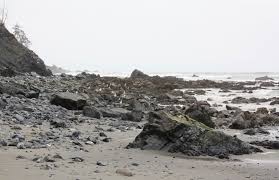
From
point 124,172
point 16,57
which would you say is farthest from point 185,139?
point 16,57

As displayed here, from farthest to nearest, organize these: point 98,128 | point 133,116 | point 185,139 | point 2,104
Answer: point 133,116
point 2,104
point 98,128
point 185,139

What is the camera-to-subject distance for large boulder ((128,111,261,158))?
10039 millimetres

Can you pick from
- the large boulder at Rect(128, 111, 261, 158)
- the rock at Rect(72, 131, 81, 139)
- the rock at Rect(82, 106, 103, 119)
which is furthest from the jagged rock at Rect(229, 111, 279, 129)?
the rock at Rect(72, 131, 81, 139)

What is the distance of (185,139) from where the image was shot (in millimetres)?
10164

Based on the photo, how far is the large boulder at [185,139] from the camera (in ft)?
32.9

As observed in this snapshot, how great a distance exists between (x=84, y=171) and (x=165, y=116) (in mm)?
3828

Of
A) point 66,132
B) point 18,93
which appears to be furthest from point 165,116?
point 18,93

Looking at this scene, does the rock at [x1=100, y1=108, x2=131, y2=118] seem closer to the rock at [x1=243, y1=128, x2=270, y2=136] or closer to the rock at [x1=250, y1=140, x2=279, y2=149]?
the rock at [x1=243, y1=128, x2=270, y2=136]

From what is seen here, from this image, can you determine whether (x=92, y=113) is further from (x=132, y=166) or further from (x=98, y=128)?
(x=132, y=166)

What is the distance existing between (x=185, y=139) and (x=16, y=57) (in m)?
32.9

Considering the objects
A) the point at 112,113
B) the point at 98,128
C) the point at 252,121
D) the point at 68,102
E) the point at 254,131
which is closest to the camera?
the point at 98,128

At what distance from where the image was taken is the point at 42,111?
49.5ft

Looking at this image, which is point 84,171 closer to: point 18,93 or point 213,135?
point 213,135

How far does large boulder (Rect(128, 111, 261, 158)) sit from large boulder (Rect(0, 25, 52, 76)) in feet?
93.8
